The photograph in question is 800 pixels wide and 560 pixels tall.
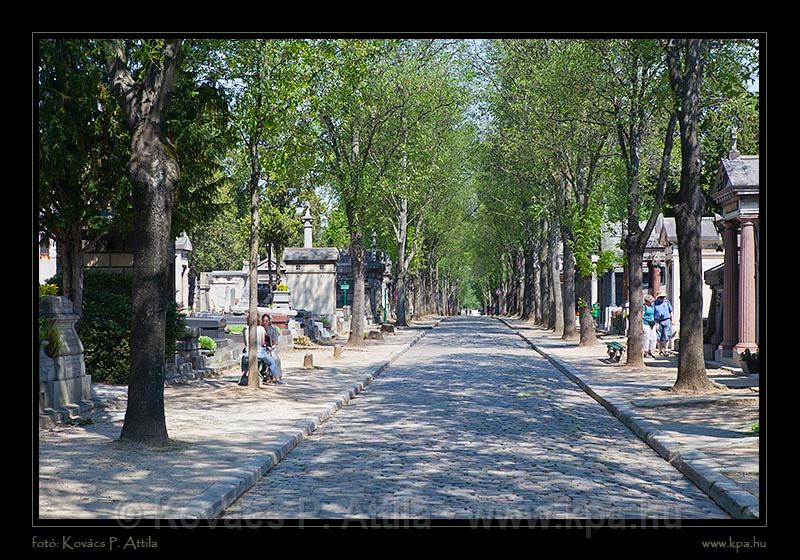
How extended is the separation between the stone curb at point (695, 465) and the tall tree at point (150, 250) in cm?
582

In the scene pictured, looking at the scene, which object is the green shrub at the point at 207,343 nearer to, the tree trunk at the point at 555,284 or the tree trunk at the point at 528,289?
the tree trunk at the point at 555,284

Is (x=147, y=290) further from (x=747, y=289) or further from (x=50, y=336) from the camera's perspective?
(x=747, y=289)

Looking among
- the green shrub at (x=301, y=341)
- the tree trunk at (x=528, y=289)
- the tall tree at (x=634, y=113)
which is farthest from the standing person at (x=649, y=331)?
the tree trunk at (x=528, y=289)

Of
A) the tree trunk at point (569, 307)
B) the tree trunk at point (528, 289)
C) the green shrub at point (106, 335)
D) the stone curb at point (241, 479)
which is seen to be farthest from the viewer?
the tree trunk at point (528, 289)

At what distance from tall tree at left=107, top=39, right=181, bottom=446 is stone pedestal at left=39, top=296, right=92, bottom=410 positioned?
8.31 feet

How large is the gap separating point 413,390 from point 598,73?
10944 millimetres

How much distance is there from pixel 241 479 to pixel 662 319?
22.3 m

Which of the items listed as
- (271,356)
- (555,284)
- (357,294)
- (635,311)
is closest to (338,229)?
(555,284)

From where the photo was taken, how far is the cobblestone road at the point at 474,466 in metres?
9.05

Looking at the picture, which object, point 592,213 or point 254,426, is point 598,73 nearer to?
point 592,213

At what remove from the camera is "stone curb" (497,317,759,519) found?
885 centimetres

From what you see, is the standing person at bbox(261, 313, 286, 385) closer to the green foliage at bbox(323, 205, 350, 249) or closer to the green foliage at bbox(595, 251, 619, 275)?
the green foliage at bbox(595, 251, 619, 275)

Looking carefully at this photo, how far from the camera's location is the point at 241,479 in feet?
32.8

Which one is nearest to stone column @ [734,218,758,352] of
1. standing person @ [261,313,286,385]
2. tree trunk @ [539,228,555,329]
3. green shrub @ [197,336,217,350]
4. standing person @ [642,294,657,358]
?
standing person @ [642,294,657,358]
